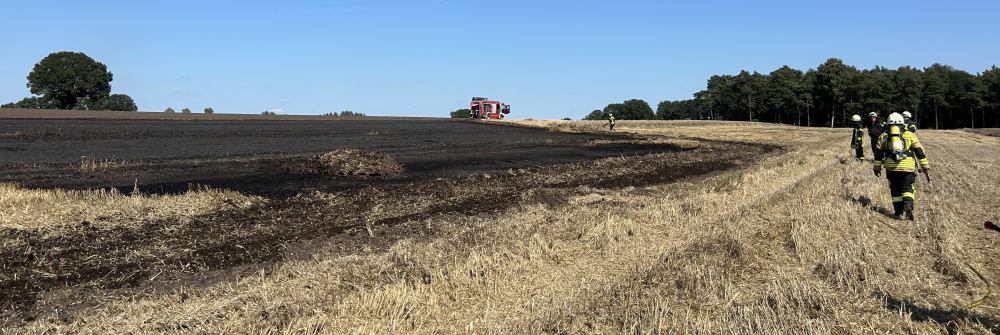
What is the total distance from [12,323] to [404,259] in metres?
3.94

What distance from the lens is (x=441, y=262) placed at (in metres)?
7.89

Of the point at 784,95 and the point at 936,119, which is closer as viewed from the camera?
the point at 936,119

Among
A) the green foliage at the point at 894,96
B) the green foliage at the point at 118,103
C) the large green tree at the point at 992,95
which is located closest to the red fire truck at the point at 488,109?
the green foliage at the point at 894,96

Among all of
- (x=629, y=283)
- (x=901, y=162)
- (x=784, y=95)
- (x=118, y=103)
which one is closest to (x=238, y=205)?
(x=629, y=283)

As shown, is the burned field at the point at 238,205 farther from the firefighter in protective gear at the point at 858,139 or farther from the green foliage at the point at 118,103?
the green foliage at the point at 118,103

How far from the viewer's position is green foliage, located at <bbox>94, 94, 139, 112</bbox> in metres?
116

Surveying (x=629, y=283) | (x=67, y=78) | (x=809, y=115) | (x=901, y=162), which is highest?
(x=67, y=78)

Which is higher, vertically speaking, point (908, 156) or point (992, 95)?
point (992, 95)

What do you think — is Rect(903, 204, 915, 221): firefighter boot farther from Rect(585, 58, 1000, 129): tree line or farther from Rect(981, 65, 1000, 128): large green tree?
Rect(981, 65, 1000, 128): large green tree

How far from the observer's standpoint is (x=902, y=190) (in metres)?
11.8

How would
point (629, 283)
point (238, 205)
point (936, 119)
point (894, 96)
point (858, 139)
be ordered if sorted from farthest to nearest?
1. point (894, 96)
2. point (936, 119)
3. point (858, 139)
4. point (238, 205)
5. point (629, 283)

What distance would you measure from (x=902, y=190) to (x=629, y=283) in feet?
25.6

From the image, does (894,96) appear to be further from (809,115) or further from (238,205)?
(238,205)

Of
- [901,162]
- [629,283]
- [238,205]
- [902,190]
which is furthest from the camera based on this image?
[238,205]
